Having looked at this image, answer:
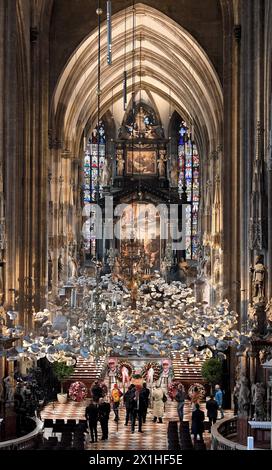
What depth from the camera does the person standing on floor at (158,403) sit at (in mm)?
24548

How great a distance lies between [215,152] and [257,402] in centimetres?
2790

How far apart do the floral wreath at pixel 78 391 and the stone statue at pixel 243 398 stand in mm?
11109

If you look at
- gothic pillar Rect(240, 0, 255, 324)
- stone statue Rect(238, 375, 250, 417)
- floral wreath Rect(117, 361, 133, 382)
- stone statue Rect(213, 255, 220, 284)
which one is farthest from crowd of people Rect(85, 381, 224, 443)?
stone statue Rect(213, 255, 220, 284)

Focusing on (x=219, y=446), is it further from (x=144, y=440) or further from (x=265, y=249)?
(x=265, y=249)

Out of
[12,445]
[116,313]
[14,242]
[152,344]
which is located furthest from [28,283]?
[12,445]

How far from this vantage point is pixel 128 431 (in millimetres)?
23969

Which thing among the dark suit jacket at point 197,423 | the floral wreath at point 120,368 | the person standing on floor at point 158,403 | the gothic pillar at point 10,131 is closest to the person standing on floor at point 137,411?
the person standing on floor at point 158,403

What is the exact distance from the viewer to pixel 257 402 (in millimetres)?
19078

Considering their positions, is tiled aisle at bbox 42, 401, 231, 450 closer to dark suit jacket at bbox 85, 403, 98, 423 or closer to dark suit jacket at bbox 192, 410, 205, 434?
dark suit jacket at bbox 85, 403, 98, 423

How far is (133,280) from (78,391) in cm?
1064

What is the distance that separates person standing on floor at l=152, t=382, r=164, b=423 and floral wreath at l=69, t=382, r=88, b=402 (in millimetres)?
6067

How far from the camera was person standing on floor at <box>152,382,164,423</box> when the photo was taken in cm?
2455

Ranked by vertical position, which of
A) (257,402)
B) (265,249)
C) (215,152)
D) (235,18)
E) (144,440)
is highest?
(235,18)

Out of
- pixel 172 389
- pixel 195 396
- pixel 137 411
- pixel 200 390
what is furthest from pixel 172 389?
pixel 137 411
